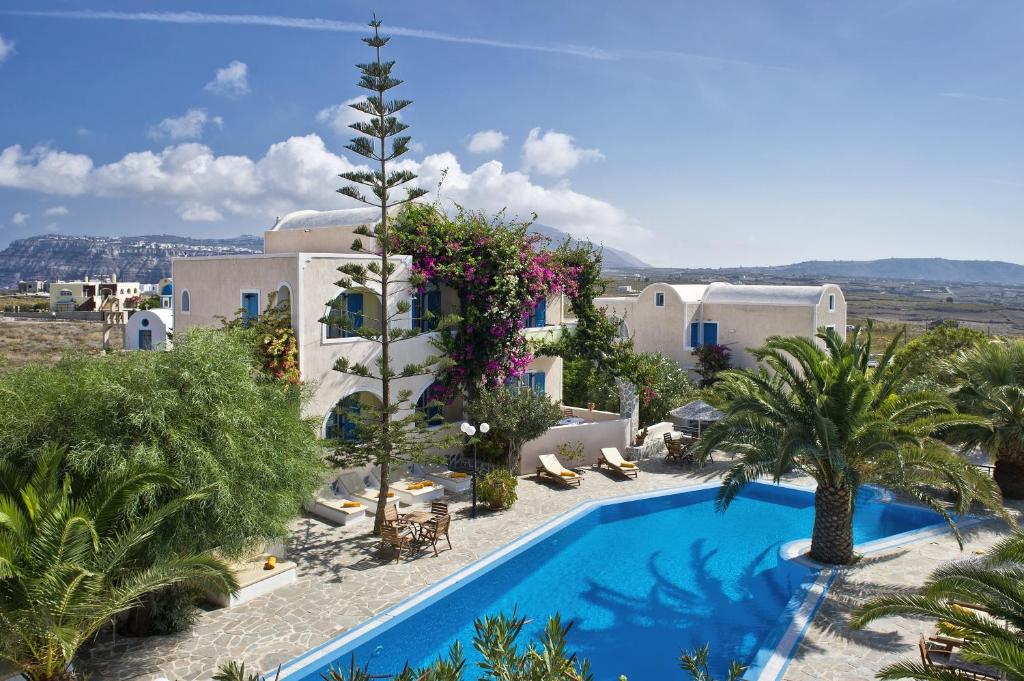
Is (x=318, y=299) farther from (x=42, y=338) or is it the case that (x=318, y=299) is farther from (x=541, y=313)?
(x=42, y=338)

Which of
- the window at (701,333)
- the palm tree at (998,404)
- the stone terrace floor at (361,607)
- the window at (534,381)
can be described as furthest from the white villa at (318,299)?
the window at (701,333)

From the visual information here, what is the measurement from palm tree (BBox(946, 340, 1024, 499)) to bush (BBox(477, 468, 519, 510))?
10.9m

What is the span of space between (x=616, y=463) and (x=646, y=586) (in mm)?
6759

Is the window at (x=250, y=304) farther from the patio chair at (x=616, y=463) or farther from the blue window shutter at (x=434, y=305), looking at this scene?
the patio chair at (x=616, y=463)

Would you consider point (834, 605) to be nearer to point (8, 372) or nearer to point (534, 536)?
point (534, 536)

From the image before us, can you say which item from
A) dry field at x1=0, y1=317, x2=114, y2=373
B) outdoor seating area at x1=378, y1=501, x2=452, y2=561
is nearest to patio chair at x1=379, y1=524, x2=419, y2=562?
outdoor seating area at x1=378, y1=501, x2=452, y2=561

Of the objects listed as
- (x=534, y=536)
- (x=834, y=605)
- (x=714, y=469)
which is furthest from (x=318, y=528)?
(x=714, y=469)

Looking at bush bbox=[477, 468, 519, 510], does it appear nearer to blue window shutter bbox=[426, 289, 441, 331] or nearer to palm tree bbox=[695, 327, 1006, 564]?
palm tree bbox=[695, 327, 1006, 564]

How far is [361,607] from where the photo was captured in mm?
10992

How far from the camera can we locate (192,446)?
930 centimetres

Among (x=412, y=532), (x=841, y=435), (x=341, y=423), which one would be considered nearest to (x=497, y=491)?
(x=412, y=532)

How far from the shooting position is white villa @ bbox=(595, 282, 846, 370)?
28125 mm

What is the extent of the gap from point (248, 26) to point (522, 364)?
11.2 m

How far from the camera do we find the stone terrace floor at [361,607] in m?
9.26
